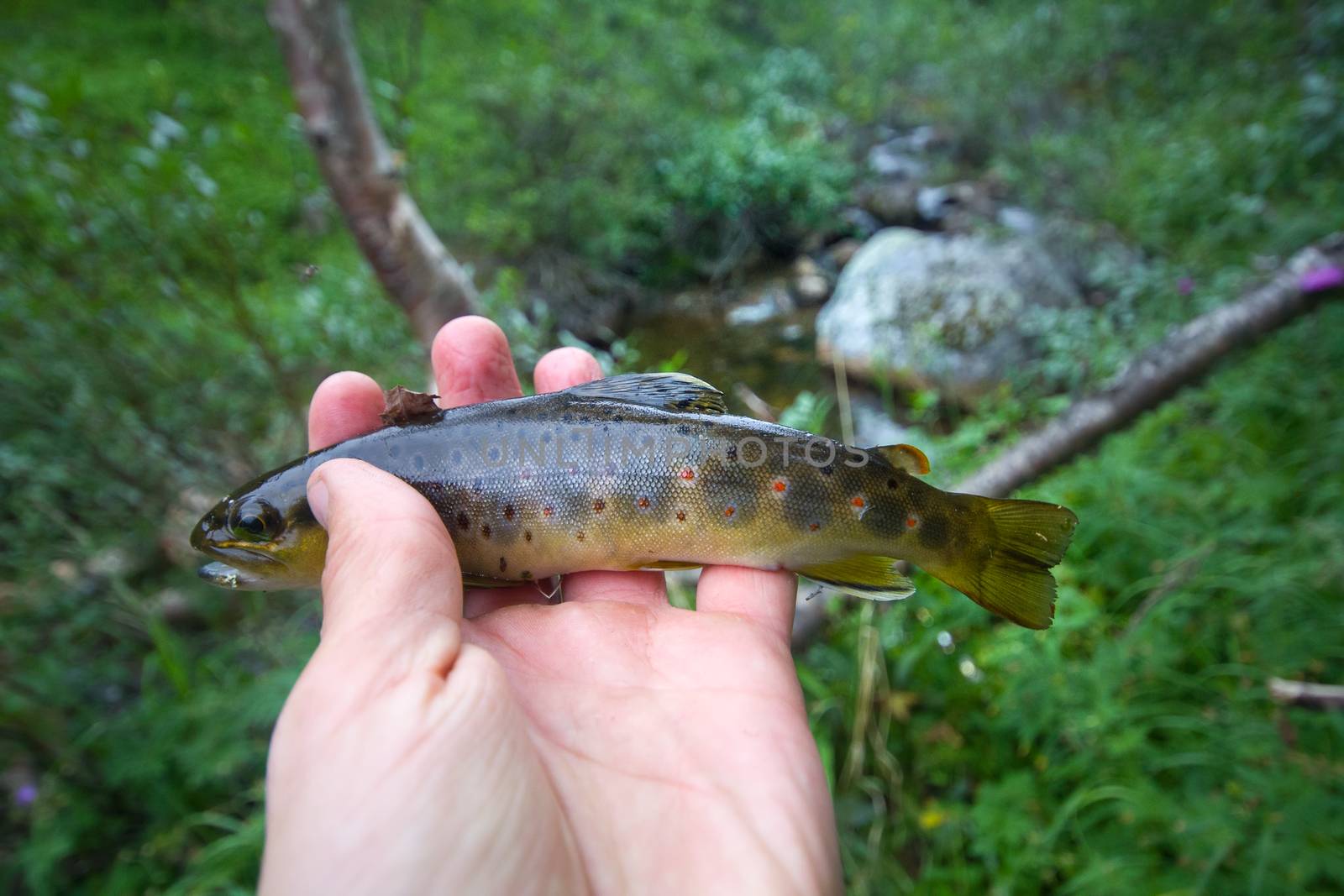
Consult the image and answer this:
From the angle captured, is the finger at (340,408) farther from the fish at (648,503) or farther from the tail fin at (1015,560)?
the tail fin at (1015,560)

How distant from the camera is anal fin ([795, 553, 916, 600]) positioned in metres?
2.38

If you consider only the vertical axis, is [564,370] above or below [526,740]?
above

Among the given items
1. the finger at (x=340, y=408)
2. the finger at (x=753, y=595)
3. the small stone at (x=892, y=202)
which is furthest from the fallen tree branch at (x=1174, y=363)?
the small stone at (x=892, y=202)

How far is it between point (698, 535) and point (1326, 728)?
2.72 meters

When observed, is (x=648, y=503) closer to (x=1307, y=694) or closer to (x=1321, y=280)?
(x=1307, y=694)

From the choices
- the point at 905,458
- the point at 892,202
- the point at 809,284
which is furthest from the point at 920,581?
the point at 892,202

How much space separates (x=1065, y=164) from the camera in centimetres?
948

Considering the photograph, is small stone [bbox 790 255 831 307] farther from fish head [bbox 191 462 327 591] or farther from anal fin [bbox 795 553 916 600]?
fish head [bbox 191 462 327 591]

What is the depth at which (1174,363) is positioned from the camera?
4.91m

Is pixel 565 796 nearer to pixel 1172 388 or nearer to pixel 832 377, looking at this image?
pixel 1172 388

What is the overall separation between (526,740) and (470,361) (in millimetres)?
1672

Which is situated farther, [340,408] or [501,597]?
[340,408]

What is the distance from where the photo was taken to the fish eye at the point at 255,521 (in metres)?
2.41

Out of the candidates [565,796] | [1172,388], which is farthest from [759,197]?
[565,796]
